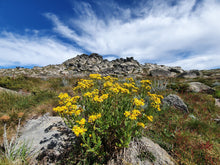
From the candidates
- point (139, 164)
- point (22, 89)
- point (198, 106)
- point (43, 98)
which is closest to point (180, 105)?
point (198, 106)

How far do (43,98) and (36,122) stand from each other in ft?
6.87

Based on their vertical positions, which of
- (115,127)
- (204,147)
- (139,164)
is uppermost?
(115,127)

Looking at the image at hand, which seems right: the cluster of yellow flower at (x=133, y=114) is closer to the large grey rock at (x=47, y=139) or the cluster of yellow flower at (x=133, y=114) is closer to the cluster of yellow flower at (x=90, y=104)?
the cluster of yellow flower at (x=90, y=104)

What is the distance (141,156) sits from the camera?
220 centimetres

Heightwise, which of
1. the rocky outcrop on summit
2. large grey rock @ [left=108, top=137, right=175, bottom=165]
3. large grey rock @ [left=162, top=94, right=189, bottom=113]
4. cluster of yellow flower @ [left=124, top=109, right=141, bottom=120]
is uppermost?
the rocky outcrop on summit

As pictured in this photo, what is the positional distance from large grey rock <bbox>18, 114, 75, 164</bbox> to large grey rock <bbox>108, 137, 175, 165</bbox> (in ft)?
4.44

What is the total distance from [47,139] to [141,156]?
272 cm

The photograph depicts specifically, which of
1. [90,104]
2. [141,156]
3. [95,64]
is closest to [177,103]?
[141,156]

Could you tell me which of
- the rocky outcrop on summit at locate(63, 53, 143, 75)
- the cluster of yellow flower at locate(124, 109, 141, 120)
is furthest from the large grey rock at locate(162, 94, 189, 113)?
the rocky outcrop on summit at locate(63, 53, 143, 75)

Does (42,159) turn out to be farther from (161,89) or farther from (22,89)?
(161,89)

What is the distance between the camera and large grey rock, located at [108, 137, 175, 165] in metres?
2.09

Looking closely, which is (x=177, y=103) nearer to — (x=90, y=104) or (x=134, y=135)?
(x=134, y=135)

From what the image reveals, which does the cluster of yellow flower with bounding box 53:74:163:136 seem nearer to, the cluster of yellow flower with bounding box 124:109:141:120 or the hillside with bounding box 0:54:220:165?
the cluster of yellow flower with bounding box 124:109:141:120

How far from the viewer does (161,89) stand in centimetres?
748
